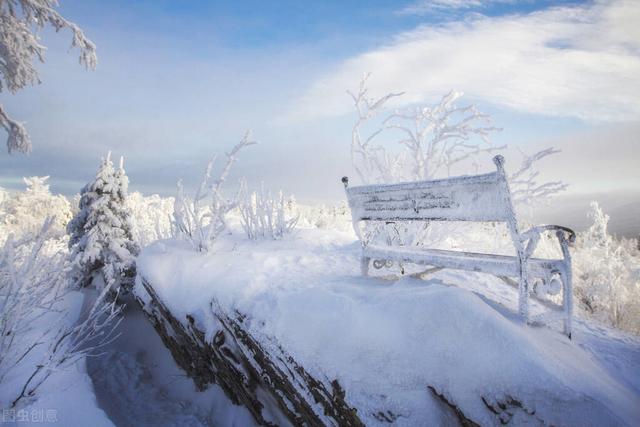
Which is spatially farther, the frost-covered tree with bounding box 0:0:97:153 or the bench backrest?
the frost-covered tree with bounding box 0:0:97:153

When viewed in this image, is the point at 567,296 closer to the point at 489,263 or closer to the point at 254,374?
the point at 489,263

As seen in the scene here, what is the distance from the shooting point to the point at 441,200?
280 centimetres

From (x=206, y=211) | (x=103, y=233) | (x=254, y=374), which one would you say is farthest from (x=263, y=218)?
(x=103, y=233)

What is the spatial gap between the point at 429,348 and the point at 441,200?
129cm

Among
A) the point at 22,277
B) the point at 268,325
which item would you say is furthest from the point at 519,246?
the point at 22,277

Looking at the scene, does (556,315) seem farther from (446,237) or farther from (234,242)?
(234,242)

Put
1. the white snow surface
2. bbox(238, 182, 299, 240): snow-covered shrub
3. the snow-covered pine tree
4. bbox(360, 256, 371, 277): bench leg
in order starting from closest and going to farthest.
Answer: the white snow surface
bbox(360, 256, 371, 277): bench leg
bbox(238, 182, 299, 240): snow-covered shrub
the snow-covered pine tree

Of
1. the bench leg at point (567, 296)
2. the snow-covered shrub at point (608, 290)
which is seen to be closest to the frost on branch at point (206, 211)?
the bench leg at point (567, 296)

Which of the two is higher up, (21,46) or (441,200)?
(21,46)

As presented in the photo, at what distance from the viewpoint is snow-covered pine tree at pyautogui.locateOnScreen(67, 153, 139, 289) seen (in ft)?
27.9


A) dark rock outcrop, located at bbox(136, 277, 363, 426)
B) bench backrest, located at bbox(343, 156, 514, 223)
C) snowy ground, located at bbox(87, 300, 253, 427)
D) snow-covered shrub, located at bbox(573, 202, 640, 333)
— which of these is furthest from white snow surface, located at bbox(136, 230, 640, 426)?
snow-covered shrub, located at bbox(573, 202, 640, 333)

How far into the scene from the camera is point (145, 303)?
4.80m

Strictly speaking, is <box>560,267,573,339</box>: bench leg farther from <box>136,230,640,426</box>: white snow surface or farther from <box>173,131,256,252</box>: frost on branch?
<box>173,131,256,252</box>: frost on branch

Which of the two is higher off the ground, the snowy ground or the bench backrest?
the bench backrest
